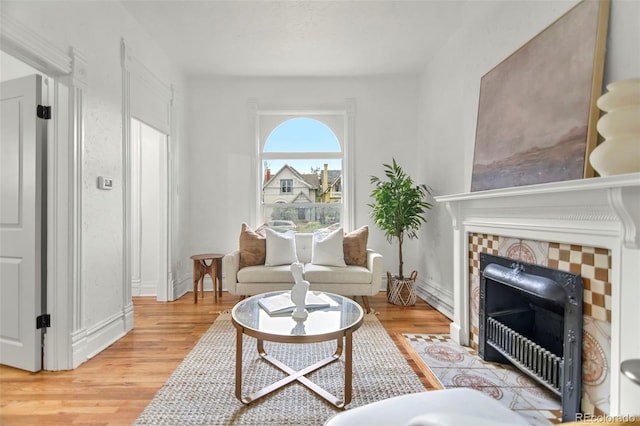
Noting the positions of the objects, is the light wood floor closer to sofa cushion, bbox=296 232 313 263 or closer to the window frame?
sofa cushion, bbox=296 232 313 263

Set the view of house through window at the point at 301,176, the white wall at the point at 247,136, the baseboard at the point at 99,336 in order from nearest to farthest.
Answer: the baseboard at the point at 99,336 < the white wall at the point at 247,136 < the view of house through window at the point at 301,176

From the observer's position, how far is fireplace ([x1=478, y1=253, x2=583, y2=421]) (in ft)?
4.98

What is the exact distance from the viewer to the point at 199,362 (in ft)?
7.32

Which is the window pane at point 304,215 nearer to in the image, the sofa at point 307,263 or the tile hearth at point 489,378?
the sofa at point 307,263

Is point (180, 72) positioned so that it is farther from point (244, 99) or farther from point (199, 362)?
point (199, 362)

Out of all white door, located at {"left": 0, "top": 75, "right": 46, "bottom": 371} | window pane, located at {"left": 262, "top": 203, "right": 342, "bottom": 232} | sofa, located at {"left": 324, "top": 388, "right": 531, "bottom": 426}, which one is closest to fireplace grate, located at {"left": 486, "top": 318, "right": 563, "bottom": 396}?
sofa, located at {"left": 324, "top": 388, "right": 531, "bottom": 426}

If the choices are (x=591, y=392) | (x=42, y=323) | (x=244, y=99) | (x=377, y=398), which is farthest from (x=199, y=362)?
(x=244, y=99)

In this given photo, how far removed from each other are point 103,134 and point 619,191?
3.22 m

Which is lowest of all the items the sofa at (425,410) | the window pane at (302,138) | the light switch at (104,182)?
the sofa at (425,410)

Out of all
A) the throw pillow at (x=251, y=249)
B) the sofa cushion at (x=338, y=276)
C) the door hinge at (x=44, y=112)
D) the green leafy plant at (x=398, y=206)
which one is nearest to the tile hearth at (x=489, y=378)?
the sofa cushion at (x=338, y=276)

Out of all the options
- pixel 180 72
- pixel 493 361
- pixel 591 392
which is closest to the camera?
pixel 591 392

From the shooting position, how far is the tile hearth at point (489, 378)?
1684 mm

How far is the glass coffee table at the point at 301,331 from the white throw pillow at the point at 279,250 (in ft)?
4.72

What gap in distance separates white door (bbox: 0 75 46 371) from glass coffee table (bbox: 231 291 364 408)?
1.42m
